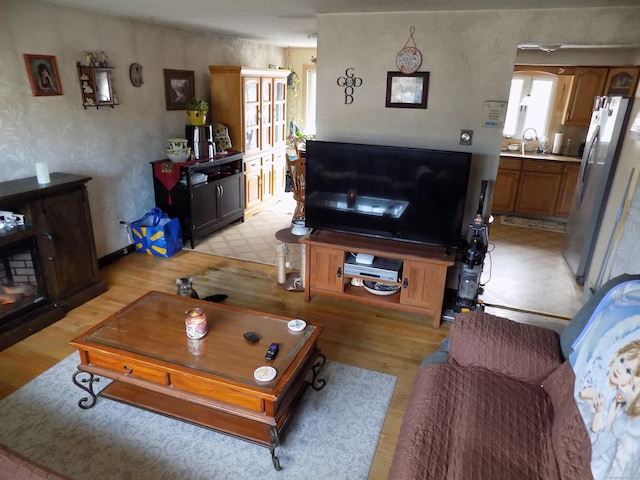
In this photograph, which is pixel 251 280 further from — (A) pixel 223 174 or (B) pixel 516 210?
(B) pixel 516 210

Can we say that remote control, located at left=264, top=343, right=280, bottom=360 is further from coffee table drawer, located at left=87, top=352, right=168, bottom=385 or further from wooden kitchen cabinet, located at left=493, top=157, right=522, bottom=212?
wooden kitchen cabinet, located at left=493, top=157, right=522, bottom=212

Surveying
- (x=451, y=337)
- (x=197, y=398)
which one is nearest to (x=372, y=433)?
(x=451, y=337)

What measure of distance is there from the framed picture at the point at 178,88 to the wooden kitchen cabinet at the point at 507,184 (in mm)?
3914

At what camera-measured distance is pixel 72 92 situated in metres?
3.46

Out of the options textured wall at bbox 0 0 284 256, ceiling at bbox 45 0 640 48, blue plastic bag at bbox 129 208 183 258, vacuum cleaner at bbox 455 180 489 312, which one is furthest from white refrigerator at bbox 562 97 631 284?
textured wall at bbox 0 0 284 256

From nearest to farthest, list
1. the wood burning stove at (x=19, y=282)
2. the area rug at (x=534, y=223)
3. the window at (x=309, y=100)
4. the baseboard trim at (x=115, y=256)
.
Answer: the wood burning stove at (x=19, y=282) → the baseboard trim at (x=115, y=256) → the area rug at (x=534, y=223) → the window at (x=309, y=100)

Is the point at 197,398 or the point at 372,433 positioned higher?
the point at 197,398

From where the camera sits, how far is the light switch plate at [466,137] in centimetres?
309

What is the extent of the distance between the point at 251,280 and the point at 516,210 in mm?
3853

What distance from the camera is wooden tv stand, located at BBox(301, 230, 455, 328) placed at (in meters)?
3.06

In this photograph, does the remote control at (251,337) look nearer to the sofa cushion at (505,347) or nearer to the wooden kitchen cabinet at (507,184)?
the sofa cushion at (505,347)

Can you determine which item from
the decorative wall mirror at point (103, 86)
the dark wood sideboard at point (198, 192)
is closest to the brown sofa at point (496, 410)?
the dark wood sideboard at point (198, 192)

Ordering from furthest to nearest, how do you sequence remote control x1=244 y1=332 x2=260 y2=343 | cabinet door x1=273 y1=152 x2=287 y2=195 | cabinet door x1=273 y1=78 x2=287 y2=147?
cabinet door x1=273 y1=152 x2=287 y2=195 < cabinet door x1=273 y1=78 x2=287 y2=147 < remote control x1=244 y1=332 x2=260 y2=343

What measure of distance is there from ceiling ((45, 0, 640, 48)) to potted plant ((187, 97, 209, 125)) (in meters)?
0.73
